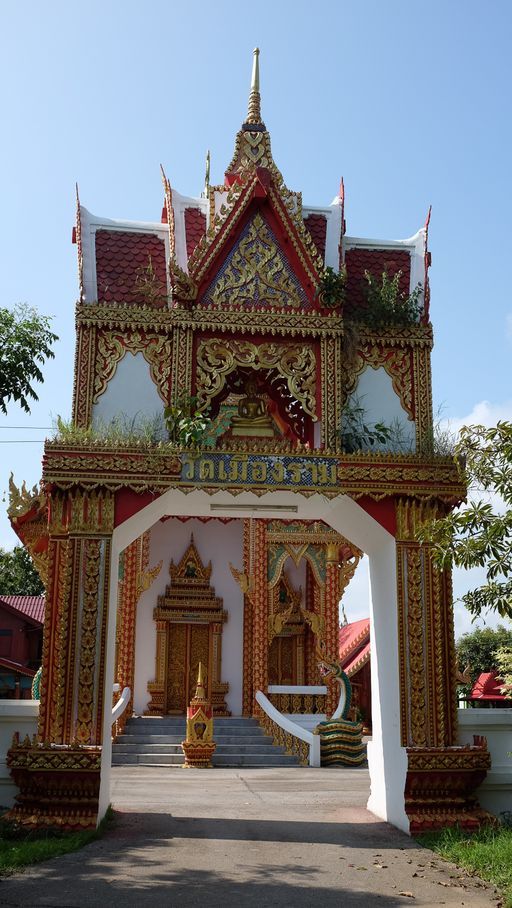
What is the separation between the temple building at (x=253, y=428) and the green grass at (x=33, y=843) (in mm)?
190

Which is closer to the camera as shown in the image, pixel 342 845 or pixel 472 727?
pixel 342 845

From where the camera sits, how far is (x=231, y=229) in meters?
10.1

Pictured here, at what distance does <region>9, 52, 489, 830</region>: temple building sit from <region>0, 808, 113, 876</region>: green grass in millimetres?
190

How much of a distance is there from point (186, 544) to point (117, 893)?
605 inches

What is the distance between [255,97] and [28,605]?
1000 inches

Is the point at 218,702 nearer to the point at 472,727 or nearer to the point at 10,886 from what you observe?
the point at 472,727

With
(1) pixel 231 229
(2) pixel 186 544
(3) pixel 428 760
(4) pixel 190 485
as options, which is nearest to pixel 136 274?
(1) pixel 231 229

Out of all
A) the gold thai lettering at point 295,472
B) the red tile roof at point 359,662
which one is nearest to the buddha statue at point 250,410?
the gold thai lettering at point 295,472

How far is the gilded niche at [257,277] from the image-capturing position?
10.0m

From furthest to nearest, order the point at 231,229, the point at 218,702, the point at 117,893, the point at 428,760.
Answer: the point at 218,702, the point at 231,229, the point at 428,760, the point at 117,893

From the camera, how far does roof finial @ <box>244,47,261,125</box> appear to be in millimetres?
10875

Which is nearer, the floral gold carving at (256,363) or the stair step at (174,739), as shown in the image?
the floral gold carving at (256,363)

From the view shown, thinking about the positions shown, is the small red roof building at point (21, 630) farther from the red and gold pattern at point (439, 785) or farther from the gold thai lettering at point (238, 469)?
the red and gold pattern at point (439, 785)

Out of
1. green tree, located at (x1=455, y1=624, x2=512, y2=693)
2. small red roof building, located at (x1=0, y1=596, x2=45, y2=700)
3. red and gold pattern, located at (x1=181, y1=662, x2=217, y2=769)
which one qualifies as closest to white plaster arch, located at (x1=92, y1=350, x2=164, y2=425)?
red and gold pattern, located at (x1=181, y1=662, x2=217, y2=769)
